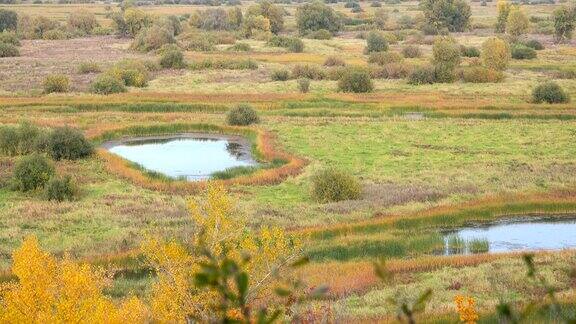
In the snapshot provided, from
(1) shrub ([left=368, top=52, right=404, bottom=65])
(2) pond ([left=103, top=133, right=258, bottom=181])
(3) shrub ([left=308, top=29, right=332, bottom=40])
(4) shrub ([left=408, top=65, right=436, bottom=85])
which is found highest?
(2) pond ([left=103, top=133, right=258, bottom=181])

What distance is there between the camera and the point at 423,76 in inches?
2478

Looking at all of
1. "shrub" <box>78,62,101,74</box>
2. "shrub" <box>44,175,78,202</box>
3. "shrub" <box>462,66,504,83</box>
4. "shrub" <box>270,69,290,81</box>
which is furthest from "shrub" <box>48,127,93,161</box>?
"shrub" <box>462,66,504,83</box>

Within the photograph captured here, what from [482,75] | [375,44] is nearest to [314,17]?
[375,44]

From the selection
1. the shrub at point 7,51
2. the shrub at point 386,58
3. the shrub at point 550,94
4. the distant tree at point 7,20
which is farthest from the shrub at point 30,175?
the distant tree at point 7,20

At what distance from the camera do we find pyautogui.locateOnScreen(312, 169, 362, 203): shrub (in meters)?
28.7

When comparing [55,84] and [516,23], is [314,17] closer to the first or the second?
[516,23]

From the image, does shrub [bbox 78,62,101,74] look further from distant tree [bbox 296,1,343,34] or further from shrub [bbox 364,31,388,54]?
distant tree [bbox 296,1,343,34]

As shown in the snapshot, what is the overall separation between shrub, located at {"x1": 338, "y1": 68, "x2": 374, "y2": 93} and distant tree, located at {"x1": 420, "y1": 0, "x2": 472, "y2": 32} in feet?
177

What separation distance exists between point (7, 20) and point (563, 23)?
252ft

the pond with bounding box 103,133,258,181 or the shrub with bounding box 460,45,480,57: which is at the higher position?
the pond with bounding box 103,133,258,181

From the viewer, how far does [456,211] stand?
2719 centimetres

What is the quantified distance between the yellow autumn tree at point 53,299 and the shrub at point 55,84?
4781 centimetres

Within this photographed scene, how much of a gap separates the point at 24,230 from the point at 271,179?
11.1 meters

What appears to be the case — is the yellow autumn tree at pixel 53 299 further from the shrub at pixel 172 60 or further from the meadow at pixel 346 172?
the shrub at pixel 172 60
